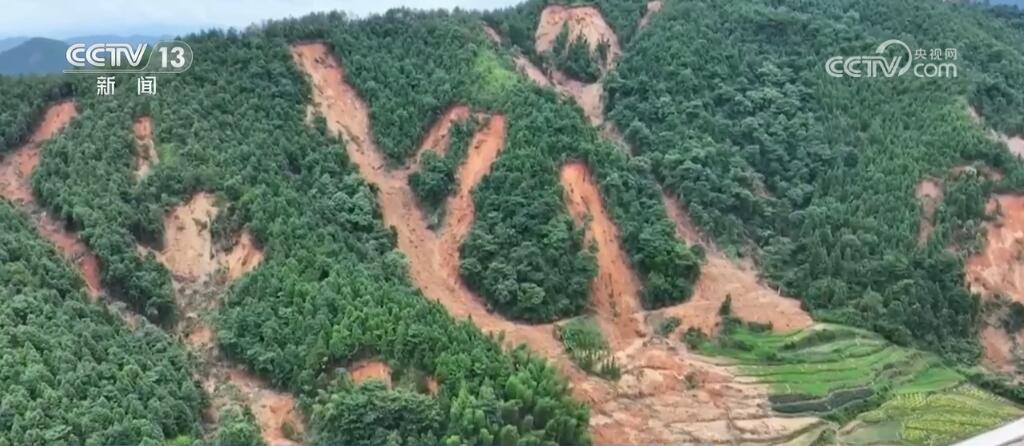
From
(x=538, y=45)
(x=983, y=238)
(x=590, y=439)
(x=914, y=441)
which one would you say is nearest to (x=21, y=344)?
(x=590, y=439)

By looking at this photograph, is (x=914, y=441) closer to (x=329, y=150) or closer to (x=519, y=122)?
(x=519, y=122)

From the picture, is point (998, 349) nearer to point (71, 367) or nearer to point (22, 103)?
point (71, 367)

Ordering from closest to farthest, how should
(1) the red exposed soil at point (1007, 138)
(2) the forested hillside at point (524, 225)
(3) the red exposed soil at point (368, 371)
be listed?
(2) the forested hillside at point (524, 225)
(3) the red exposed soil at point (368, 371)
(1) the red exposed soil at point (1007, 138)

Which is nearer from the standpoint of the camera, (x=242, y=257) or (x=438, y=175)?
(x=242, y=257)

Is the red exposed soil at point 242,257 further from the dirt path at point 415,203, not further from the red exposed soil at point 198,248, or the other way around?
the dirt path at point 415,203

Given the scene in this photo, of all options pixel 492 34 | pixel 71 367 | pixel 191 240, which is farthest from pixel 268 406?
pixel 492 34

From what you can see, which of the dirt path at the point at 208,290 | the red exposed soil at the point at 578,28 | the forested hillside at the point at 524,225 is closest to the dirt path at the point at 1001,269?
the forested hillside at the point at 524,225
